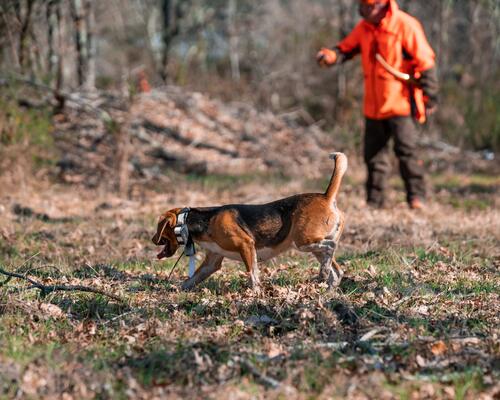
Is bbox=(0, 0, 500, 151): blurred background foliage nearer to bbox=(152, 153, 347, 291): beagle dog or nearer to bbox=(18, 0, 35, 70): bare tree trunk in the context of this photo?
bbox=(18, 0, 35, 70): bare tree trunk

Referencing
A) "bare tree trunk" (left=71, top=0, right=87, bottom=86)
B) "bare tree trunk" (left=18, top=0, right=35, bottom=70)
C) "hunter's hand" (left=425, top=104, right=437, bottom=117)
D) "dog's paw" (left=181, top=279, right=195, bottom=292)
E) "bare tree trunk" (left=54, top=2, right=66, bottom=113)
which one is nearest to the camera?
"dog's paw" (left=181, top=279, right=195, bottom=292)

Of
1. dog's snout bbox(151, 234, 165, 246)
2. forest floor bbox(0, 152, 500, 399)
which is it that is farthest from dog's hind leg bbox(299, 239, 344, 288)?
dog's snout bbox(151, 234, 165, 246)

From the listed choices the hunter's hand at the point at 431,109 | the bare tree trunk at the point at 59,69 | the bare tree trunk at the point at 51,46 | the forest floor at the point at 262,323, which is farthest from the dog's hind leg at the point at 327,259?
the bare tree trunk at the point at 51,46

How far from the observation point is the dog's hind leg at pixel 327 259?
210 inches

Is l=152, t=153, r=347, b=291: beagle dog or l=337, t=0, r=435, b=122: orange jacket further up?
l=337, t=0, r=435, b=122: orange jacket

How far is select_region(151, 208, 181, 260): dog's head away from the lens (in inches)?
212

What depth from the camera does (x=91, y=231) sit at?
27.8 feet

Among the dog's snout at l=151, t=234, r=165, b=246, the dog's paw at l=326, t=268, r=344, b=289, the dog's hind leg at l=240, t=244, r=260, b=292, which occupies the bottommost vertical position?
the dog's paw at l=326, t=268, r=344, b=289

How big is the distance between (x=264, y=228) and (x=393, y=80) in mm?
4417

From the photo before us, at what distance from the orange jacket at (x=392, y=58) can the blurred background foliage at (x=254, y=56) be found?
11.9 ft

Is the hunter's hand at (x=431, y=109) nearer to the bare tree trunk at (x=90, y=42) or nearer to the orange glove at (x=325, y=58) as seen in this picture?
the orange glove at (x=325, y=58)

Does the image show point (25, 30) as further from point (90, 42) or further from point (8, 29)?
point (90, 42)

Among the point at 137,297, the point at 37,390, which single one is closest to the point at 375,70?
the point at 137,297

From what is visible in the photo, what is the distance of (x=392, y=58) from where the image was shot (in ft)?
→ 29.5
